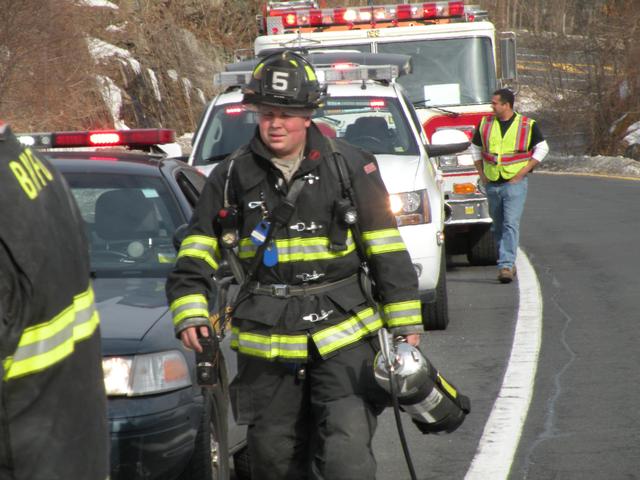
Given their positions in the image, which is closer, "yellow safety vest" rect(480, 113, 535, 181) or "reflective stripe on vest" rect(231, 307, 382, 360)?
"reflective stripe on vest" rect(231, 307, 382, 360)

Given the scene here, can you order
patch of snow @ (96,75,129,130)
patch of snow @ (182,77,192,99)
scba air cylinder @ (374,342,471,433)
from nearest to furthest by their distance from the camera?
1. scba air cylinder @ (374,342,471,433)
2. patch of snow @ (96,75,129,130)
3. patch of snow @ (182,77,192,99)

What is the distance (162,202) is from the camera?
20.6ft

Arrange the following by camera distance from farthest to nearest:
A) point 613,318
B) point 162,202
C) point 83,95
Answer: point 83,95 < point 613,318 < point 162,202

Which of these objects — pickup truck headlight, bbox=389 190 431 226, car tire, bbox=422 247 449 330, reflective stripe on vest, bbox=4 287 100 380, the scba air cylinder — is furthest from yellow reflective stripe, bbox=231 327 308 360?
car tire, bbox=422 247 449 330

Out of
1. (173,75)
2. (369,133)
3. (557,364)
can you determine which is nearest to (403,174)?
(369,133)

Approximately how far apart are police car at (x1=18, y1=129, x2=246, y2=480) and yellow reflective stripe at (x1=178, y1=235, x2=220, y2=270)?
0.36 metres

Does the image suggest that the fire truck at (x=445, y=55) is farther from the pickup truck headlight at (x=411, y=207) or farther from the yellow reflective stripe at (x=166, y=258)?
the yellow reflective stripe at (x=166, y=258)

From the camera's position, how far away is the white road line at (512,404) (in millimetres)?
6145

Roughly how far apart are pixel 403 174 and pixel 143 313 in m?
4.24

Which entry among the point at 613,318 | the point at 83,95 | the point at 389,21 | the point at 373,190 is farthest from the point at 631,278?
the point at 83,95

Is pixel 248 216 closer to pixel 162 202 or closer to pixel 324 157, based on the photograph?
pixel 324 157

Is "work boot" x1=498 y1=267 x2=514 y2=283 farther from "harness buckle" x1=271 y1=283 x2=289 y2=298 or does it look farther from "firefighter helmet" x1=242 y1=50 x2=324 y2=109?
"harness buckle" x1=271 y1=283 x2=289 y2=298

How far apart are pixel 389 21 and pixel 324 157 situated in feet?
37.1

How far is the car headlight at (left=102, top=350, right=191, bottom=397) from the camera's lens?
473cm
